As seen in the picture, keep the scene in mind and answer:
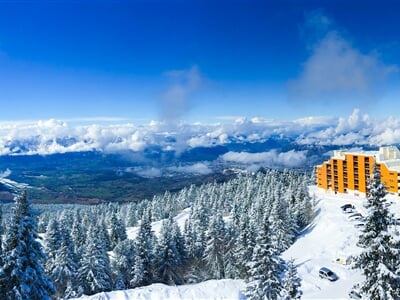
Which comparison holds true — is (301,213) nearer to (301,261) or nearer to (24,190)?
(301,261)

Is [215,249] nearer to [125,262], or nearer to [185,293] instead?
[125,262]

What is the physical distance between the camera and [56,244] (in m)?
52.4

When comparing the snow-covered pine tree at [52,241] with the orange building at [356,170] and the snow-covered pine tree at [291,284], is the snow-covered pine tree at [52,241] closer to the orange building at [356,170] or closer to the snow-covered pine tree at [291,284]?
the snow-covered pine tree at [291,284]

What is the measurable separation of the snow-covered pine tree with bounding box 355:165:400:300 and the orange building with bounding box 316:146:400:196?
227ft

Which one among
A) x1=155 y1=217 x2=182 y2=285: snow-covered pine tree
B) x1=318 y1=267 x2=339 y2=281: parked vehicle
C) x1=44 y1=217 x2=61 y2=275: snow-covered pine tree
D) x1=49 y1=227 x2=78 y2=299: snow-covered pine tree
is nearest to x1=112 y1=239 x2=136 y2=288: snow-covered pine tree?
x1=155 y1=217 x2=182 y2=285: snow-covered pine tree

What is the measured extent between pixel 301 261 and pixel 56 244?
38572 mm

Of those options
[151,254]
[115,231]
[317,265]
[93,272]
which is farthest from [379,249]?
[115,231]

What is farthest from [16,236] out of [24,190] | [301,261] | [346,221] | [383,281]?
[346,221]

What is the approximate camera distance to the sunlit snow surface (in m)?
31.8

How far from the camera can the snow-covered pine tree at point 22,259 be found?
62.0 ft

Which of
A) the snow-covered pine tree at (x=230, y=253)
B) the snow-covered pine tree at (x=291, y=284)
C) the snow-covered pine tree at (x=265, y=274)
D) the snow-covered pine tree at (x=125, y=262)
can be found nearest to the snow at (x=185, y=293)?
the snow-covered pine tree at (x=265, y=274)

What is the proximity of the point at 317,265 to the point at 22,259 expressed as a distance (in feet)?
131

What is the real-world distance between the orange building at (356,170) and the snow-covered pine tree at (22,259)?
3061 inches

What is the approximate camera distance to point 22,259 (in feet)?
63.1
